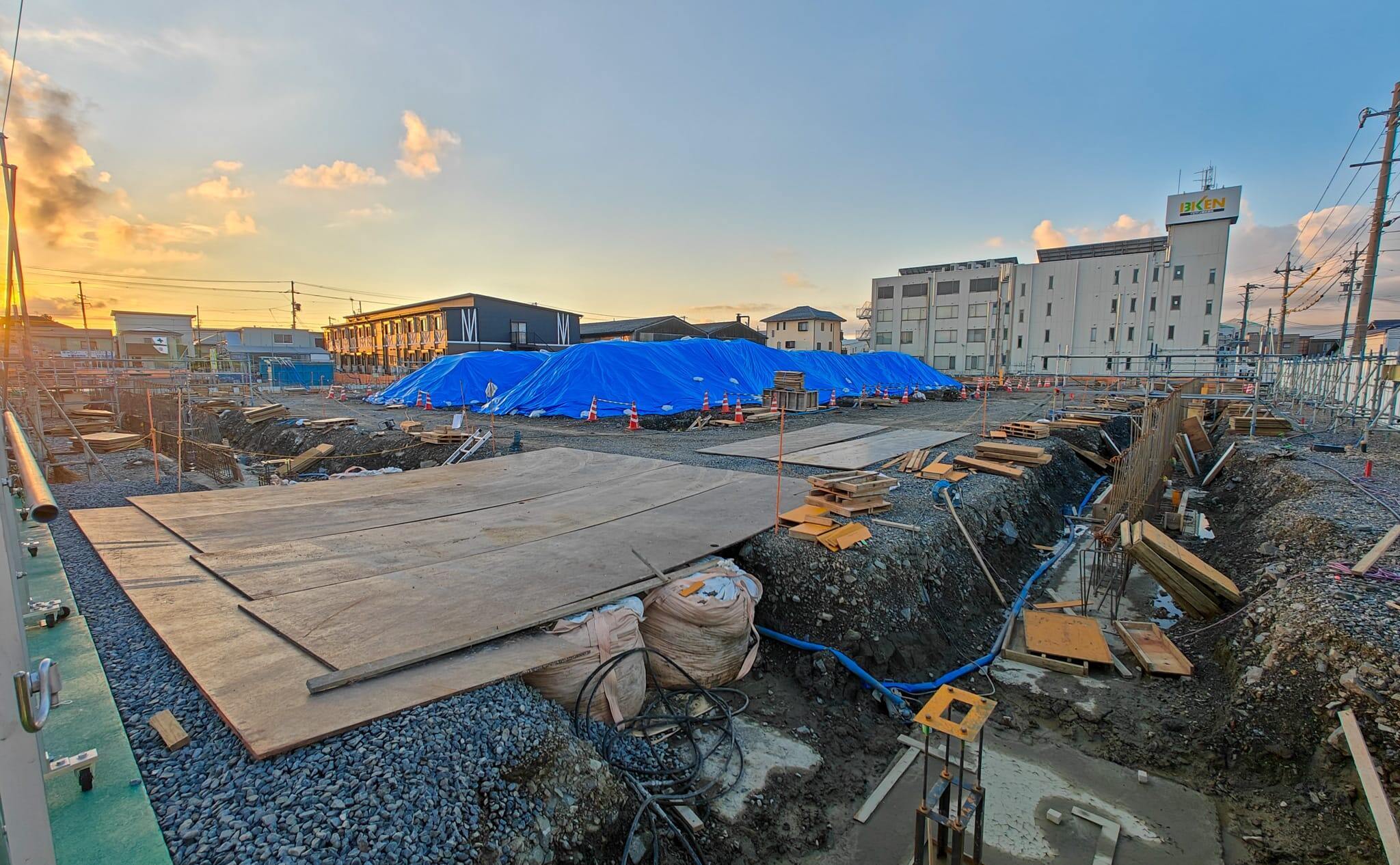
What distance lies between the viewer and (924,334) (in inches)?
2314

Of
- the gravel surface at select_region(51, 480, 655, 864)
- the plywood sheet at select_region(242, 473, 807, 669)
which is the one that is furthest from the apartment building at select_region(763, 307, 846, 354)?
the gravel surface at select_region(51, 480, 655, 864)

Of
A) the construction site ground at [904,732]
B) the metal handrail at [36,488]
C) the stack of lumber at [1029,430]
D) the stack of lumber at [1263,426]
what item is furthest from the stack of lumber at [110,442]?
the stack of lumber at [1263,426]

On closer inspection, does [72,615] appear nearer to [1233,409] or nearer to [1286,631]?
[1286,631]

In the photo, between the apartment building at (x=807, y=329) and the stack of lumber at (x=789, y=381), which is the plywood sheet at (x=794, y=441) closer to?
the stack of lumber at (x=789, y=381)

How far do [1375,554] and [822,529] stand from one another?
5411mm

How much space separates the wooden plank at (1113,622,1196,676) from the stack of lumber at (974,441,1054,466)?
16.0ft

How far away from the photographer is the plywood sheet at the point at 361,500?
6270 mm

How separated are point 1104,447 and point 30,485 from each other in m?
22.0

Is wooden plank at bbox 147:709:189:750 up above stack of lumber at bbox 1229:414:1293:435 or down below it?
below

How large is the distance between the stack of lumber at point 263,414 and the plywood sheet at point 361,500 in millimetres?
13086

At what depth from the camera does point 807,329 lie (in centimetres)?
6234

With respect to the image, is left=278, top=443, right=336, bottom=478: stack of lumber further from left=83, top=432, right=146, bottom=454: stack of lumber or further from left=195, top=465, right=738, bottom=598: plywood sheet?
left=195, top=465, right=738, bottom=598: plywood sheet

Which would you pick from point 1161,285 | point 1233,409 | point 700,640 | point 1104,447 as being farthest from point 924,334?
point 700,640

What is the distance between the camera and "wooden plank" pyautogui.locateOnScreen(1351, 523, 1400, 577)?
5.59 m
